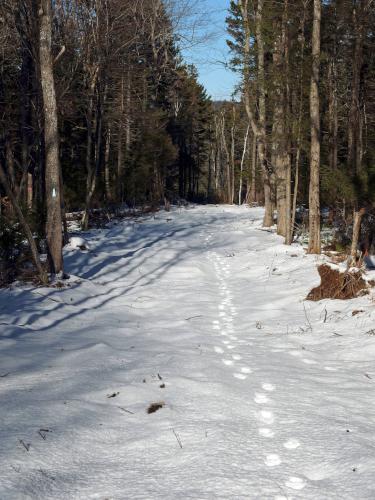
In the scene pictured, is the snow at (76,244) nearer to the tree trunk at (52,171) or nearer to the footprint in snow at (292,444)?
the tree trunk at (52,171)

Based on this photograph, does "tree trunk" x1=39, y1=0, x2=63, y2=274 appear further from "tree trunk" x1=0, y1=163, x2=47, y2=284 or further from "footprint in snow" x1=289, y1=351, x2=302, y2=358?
"footprint in snow" x1=289, y1=351, x2=302, y2=358

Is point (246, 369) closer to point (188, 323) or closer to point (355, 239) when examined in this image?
point (188, 323)

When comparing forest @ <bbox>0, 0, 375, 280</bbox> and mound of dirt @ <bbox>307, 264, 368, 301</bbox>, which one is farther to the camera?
A: forest @ <bbox>0, 0, 375, 280</bbox>

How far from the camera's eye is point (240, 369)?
16.9 ft

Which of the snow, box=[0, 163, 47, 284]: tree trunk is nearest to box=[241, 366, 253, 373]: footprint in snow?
box=[0, 163, 47, 284]: tree trunk

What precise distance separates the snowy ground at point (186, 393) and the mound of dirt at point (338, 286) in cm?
30

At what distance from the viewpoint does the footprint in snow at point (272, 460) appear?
2.99m

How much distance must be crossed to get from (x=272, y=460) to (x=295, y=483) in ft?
0.96

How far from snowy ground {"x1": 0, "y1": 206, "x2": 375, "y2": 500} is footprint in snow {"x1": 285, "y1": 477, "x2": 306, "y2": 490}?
1 cm

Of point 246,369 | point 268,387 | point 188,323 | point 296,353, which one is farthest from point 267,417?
A: point 188,323

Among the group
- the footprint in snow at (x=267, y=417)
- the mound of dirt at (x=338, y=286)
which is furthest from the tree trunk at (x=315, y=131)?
the footprint in snow at (x=267, y=417)

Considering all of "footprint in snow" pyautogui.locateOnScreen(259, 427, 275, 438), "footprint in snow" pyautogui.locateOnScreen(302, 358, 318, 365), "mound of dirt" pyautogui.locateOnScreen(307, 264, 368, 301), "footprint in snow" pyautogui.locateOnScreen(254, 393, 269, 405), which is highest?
"mound of dirt" pyautogui.locateOnScreen(307, 264, 368, 301)

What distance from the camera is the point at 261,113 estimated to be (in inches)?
733

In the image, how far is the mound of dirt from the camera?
808 centimetres
